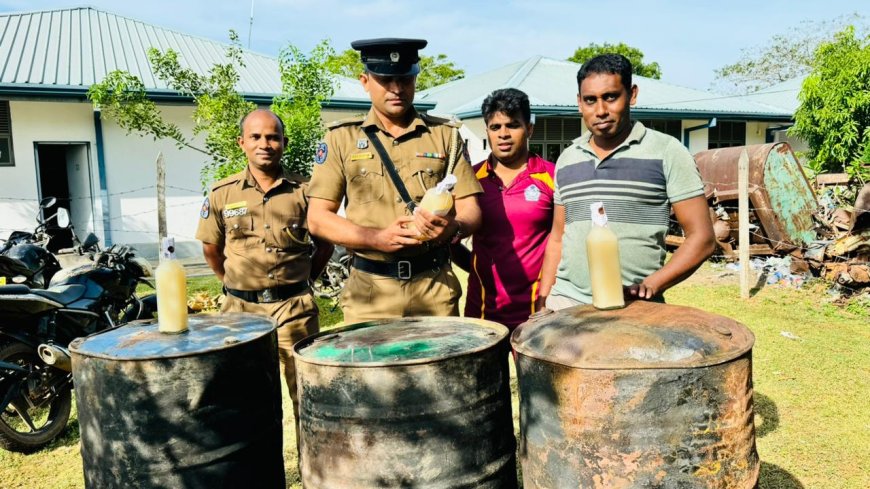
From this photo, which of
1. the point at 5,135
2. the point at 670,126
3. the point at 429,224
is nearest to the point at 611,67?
the point at 429,224

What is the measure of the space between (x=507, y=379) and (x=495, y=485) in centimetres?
30

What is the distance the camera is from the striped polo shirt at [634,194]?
2.16 meters

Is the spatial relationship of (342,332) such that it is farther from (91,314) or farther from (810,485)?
(91,314)

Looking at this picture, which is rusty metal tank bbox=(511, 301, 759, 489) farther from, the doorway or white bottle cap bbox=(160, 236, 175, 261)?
the doorway

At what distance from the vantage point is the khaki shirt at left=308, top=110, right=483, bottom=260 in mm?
2561

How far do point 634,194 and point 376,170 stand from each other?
1001 millimetres

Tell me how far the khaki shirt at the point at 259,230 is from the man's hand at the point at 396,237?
113 centimetres

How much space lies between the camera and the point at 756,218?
8.99 m

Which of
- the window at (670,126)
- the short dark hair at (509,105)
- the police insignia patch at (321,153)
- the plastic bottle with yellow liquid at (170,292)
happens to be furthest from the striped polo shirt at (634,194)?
the window at (670,126)

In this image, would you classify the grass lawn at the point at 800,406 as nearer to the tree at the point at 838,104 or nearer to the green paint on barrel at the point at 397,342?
the green paint on barrel at the point at 397,342

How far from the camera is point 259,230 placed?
329 centimetres

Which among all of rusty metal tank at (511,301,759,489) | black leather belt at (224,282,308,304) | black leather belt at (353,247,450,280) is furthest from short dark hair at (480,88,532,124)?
rusty metal tank at (511,301,759,489)

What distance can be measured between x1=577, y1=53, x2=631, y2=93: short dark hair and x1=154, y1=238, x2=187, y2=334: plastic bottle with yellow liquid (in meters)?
1.48

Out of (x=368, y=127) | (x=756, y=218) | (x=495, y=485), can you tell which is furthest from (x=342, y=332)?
(x=756, y=218)
